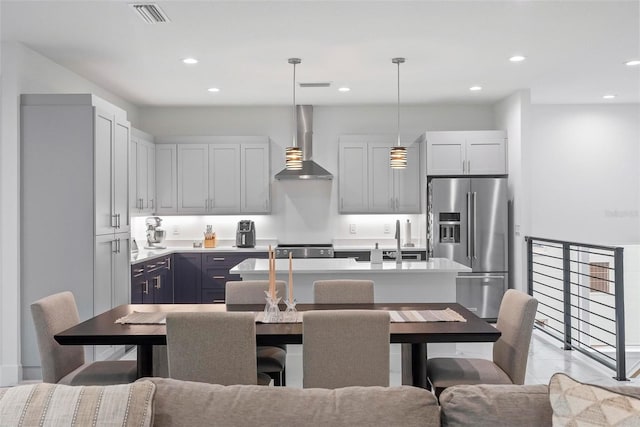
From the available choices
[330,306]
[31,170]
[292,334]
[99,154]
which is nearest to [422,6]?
[330,306]

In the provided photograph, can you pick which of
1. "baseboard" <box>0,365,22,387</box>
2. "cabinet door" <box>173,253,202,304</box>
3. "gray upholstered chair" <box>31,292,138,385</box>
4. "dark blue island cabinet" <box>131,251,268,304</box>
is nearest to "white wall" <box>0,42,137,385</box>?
"baseboard" <box>0,365,22,387</box>

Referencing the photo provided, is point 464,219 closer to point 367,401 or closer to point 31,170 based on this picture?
point 31,170

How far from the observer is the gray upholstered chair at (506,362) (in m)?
2.68

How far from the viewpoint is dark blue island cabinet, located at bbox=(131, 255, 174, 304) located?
208 inches

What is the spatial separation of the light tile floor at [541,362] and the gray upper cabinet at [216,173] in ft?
7.41

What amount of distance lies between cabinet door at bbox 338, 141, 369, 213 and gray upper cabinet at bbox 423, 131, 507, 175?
0.84 metres

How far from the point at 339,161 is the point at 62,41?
3466 mm

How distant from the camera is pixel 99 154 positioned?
4301 mm

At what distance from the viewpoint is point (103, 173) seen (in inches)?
173

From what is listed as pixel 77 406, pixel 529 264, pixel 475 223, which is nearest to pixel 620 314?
pixel 529 264

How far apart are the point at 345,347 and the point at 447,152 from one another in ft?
14.8

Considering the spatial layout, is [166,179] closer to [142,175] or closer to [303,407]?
[142,175]

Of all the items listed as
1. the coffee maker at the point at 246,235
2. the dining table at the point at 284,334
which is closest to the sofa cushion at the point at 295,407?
the dining table at the point at 284,334

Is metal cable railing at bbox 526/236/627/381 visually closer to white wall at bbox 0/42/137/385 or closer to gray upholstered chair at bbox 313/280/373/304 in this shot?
gray upholstered chair at bbox 313/280/373/304
